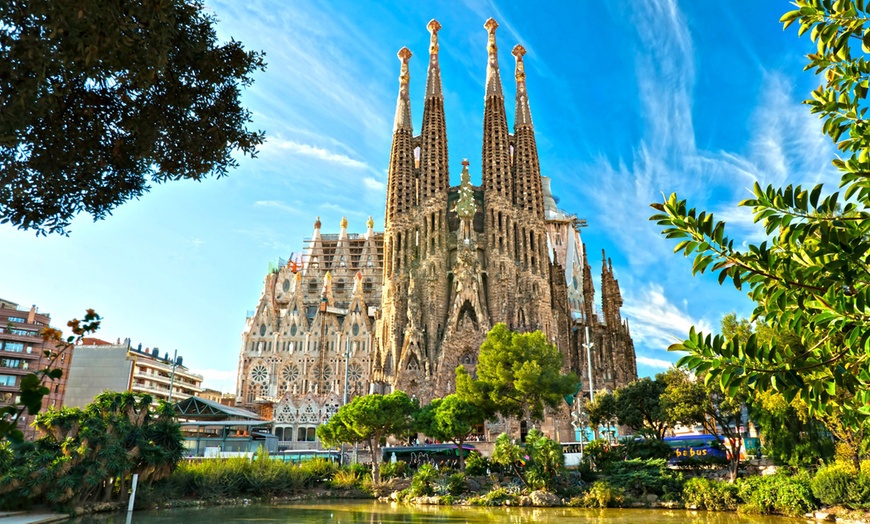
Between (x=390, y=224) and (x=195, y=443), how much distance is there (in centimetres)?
2876

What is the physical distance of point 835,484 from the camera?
17141mm

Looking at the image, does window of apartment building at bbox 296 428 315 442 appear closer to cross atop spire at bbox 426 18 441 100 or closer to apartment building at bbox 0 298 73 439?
apartment building at bbox 0 298 73 439

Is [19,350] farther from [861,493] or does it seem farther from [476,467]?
[861,493]

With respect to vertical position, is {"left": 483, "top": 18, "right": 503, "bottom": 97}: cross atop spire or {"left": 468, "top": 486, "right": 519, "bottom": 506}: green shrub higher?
{"left": 483, "top": 18, "right": 503, "bottom": 97}: cross atop spire

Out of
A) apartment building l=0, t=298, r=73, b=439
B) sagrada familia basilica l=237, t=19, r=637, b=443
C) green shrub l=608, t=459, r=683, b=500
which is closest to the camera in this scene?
green shrub l=608, t=459, r=683, b=500

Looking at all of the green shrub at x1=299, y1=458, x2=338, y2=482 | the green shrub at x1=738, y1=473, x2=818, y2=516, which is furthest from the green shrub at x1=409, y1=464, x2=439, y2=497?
the green shrub at x1=738, y1=473, x2=818, y2=516

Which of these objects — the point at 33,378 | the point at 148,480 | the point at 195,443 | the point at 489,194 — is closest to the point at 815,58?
the point at 33,378

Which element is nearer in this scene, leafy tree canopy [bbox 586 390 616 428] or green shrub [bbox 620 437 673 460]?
green shrub [bbox 620 437 673 460]

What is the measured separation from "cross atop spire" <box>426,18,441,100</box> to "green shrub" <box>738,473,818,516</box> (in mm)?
46044

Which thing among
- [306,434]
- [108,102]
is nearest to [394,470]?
[108,102]

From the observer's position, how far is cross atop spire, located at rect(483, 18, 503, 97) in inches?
2311

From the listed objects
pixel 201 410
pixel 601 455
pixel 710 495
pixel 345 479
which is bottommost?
pixel 710 495

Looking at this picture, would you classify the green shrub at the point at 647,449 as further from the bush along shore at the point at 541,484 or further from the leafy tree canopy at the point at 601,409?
the leafy tree canopy at the point at 601,409

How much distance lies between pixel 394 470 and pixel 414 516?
928 cm
